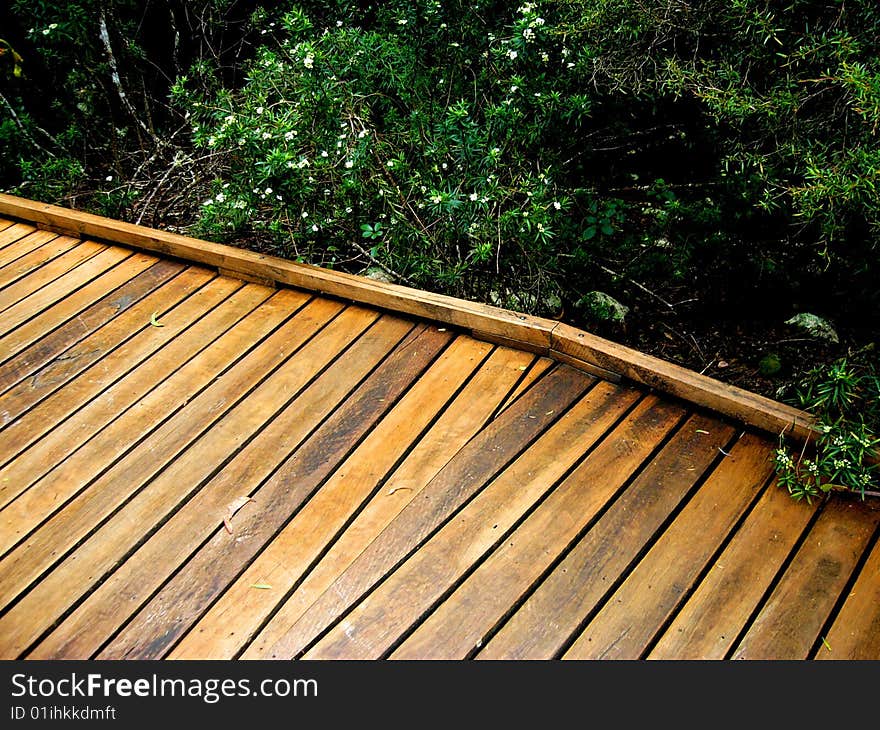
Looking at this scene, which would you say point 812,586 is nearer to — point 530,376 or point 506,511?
point 506,511

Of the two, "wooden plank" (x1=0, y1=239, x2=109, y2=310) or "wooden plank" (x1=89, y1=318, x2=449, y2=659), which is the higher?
"wooden plank" (x1=0, y1=239, x2=109, y2=310)

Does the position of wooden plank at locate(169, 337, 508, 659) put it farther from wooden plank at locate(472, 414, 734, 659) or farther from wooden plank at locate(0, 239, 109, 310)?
wooden plank at locate(0, 239, 109, 310)

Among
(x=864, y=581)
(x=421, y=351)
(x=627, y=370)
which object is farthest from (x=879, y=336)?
(x=421, y=351)

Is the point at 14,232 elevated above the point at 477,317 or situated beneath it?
elevated above

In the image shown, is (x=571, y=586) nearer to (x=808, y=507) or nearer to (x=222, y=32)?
(x=808, y=507)

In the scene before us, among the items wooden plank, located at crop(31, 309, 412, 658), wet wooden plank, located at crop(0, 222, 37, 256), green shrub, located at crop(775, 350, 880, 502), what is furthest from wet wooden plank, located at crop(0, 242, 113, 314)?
green shrub, located at crop(775, 350, 880, 502)

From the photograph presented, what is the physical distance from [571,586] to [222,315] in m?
1.90

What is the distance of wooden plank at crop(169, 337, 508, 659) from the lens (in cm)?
217

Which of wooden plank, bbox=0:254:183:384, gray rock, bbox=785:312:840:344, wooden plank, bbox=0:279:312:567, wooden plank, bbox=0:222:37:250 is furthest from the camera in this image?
wooden plank, bbox=0:222:37:250

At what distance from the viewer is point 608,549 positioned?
2334 mm

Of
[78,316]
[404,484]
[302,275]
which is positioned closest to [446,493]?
[404,484]

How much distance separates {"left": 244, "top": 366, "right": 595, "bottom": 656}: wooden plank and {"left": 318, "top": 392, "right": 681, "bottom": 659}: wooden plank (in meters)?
0.03

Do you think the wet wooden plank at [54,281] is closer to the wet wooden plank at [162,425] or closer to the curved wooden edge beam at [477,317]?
the curved wooden edge beam at [477,317]

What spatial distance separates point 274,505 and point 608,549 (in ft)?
3.29
